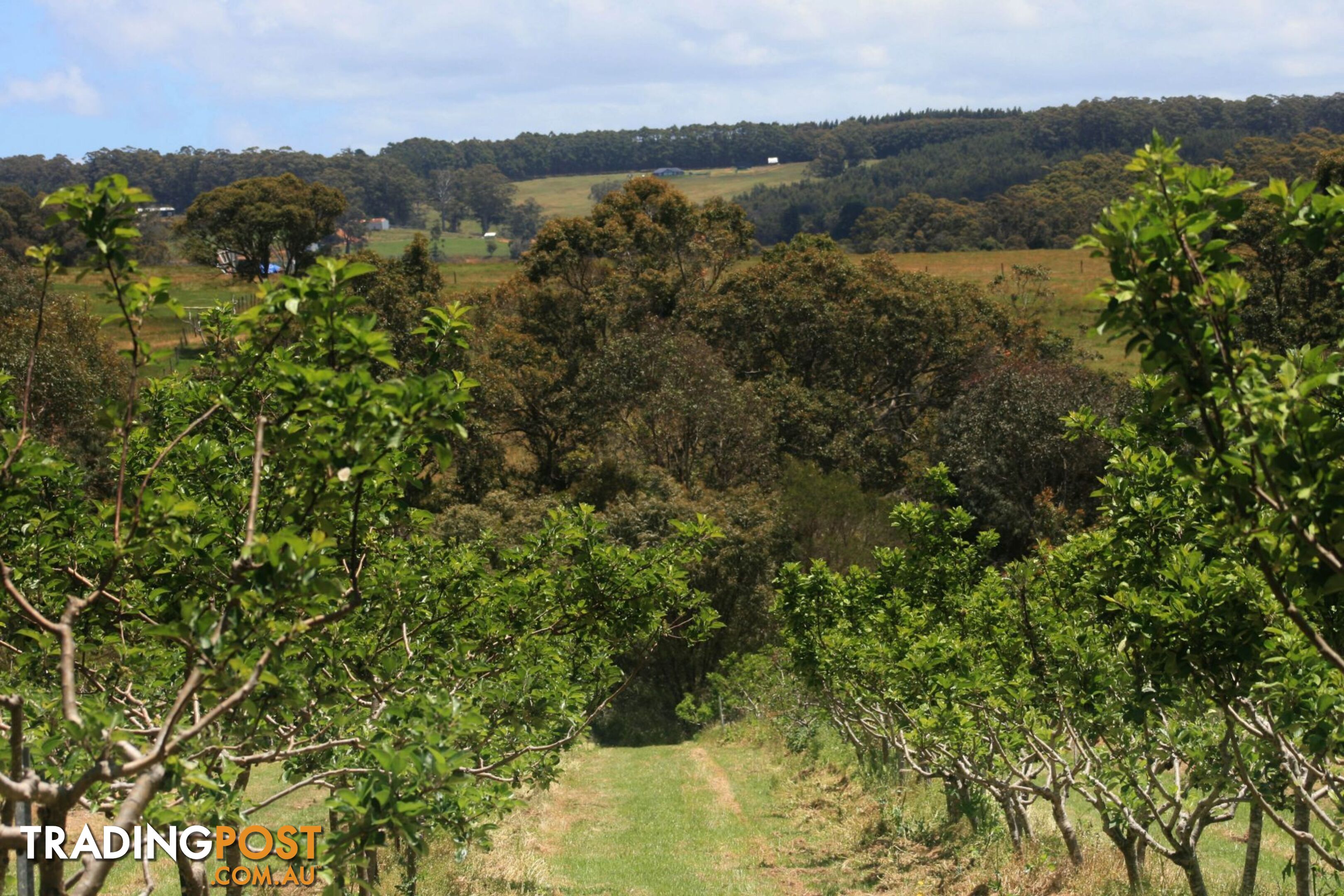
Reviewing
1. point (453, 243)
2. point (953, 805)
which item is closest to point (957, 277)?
point (953, 805)

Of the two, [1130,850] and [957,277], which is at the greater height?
[957,277]

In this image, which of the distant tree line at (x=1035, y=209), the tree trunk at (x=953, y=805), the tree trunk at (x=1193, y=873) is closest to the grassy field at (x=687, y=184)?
the distant tree line at (x=1035, y=209)

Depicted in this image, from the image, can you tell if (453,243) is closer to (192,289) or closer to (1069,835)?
(192,289)

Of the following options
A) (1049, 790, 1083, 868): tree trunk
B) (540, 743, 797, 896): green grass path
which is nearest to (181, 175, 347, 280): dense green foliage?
(540, 743, 797, 896): green grass path

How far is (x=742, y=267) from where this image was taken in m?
45.4

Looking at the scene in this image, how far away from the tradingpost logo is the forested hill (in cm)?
8152

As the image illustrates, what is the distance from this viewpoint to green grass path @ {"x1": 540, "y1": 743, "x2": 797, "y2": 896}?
12.2 m

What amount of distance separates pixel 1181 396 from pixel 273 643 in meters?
2.92

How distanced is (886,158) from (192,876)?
122 m

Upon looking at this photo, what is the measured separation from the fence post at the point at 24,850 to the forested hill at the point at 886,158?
82.8m

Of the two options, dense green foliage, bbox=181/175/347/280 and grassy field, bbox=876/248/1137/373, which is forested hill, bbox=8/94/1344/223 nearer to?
grassy field, bbox=876/248/1137/373

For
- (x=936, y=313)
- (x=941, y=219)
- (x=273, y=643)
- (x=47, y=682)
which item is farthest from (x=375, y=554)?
(x=941, y=219)

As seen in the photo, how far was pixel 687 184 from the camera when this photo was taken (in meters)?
125

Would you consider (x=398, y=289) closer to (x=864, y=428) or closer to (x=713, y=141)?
(x=864, y=428)
